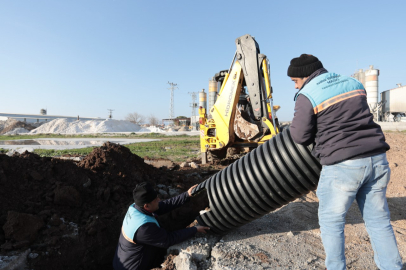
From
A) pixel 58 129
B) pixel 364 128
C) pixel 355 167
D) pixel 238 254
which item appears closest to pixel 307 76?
pixel 364 128

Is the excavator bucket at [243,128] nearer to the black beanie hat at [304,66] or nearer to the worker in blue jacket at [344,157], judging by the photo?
the black beanie hat at [304,66]

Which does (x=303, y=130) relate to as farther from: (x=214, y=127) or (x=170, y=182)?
(x=214, y=127)

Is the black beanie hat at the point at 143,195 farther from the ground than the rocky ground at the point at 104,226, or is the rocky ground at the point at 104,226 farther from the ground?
the black beanie hat at the point at 143,195

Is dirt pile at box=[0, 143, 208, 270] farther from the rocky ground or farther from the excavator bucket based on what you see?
the excavator bucket

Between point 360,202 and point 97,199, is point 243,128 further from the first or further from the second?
point 360,202

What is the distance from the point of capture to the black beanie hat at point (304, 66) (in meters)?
2.33

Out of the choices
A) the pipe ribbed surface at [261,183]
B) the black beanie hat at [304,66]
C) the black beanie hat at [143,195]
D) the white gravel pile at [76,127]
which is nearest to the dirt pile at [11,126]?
the white gravel pile at [76,127]

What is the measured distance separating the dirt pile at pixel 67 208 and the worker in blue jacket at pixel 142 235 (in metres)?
0.64

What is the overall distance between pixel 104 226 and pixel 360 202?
3.02 m

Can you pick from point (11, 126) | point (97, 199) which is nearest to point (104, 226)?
point (97, 199)

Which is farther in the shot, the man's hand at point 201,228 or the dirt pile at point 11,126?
the dirt pile at point 11,126

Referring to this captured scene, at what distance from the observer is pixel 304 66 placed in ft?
7.69

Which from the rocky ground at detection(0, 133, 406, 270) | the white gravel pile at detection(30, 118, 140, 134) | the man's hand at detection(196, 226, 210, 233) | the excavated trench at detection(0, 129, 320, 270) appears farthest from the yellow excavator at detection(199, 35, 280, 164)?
the white gravel pile at detection(30, 118, 140, 134)

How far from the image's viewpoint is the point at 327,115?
212 centimetres
